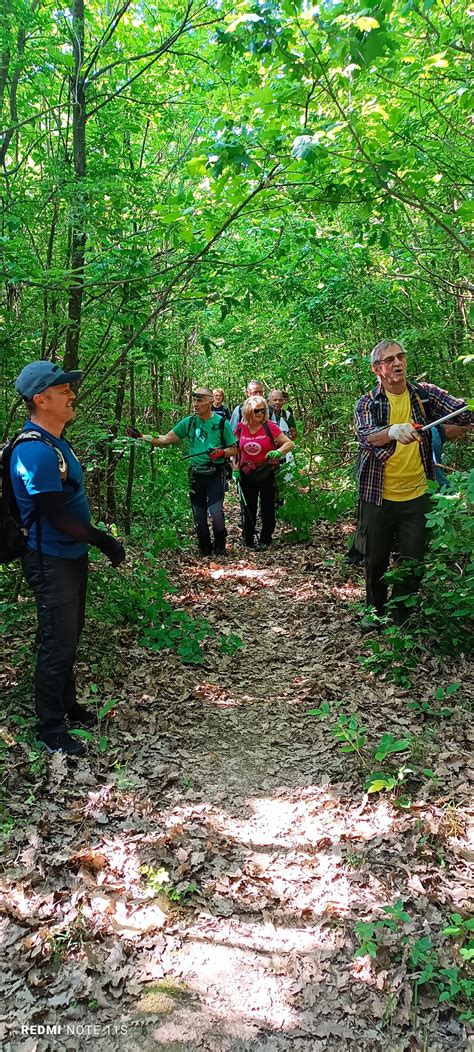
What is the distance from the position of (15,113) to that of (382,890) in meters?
7.05

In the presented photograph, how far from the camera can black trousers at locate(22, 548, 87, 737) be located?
3561mm

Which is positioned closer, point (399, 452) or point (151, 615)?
point (399, 452)

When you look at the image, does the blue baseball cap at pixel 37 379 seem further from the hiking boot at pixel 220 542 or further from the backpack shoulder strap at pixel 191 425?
the hiking boot at pixel 220 542

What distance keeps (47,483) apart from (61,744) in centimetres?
165

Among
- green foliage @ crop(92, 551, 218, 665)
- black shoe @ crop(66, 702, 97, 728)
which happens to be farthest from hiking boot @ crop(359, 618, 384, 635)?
black shoe @ crop(66, 702, 97, 728)

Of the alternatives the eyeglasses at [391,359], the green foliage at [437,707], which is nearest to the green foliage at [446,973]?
the green foliage at [437,707]

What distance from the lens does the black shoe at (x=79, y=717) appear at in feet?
13.4

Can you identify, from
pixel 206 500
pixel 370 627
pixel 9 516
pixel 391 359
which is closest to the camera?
pixel 9 516

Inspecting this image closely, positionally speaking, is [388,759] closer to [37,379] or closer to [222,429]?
[37,379]

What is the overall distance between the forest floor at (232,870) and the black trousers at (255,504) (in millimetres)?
3923

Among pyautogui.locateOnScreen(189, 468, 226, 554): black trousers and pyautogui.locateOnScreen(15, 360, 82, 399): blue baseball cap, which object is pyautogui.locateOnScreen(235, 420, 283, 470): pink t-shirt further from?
pyautogui.locateOnScreen(15, 360, 82, 399): blue baseball cap

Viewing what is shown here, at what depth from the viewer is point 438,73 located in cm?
439

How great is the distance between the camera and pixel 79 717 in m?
4.11


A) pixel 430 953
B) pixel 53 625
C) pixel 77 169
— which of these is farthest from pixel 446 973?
pixel 77 169
